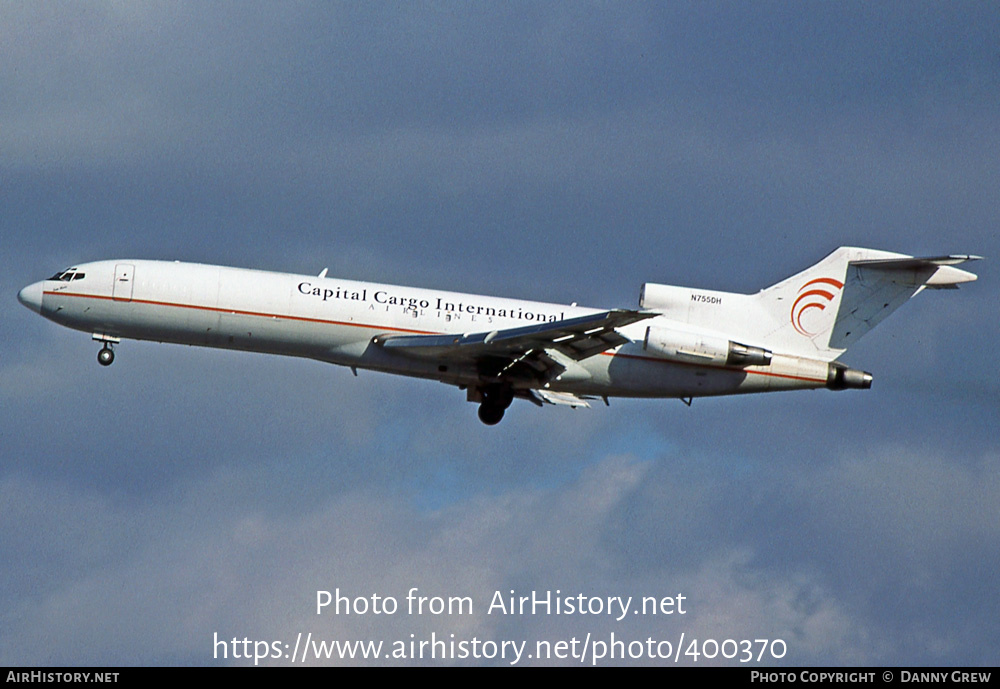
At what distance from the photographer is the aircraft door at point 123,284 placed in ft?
141

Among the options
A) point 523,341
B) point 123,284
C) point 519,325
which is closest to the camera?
point 523,341

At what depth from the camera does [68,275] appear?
4388 cm

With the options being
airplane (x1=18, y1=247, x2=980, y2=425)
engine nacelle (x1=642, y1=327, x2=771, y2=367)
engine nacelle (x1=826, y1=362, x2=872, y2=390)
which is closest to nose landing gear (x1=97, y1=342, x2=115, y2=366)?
airplane (x1=18, y1=247, x2=980, y2=425)

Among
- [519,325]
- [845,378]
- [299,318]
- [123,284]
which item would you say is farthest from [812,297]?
[123,284]

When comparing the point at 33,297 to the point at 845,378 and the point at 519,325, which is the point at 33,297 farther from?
the point at 845,378

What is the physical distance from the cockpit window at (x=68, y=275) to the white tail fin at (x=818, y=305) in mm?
17692

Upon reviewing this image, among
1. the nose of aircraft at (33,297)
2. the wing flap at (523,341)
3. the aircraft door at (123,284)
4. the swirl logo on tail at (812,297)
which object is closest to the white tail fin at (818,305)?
the swirl logo on tail at (812,297)

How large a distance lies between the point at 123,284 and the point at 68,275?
2.03 m

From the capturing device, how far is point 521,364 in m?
44.0

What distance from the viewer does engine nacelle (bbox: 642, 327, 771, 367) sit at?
143ft

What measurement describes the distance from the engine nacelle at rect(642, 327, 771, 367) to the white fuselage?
0.40 metres
